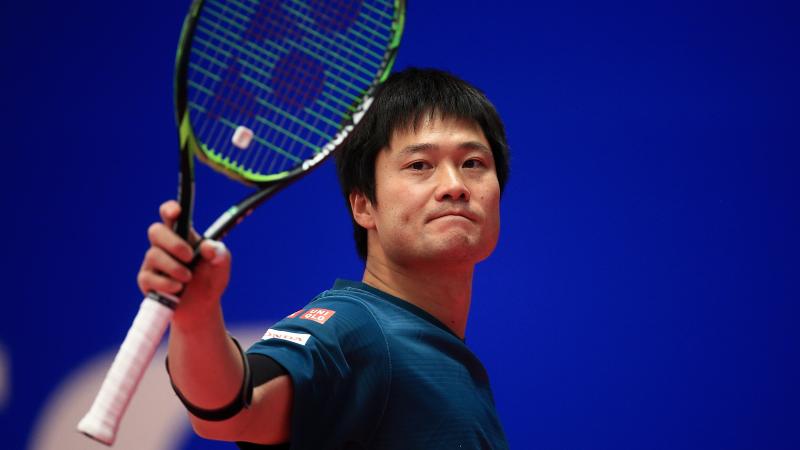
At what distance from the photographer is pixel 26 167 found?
2000 mm

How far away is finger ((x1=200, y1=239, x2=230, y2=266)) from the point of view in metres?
0.74

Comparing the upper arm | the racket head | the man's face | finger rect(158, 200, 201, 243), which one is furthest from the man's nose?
finger rect(158, 200, 201, 243)

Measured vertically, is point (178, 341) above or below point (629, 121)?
below

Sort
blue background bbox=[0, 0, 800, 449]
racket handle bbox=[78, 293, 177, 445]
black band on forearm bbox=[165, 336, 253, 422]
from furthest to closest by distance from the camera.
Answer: blue background bbox=[0, 0, 800, 449] → black band on forearm bbox=[165, 336, 253, 422] → racket handle bbox=[78, 293, 177, 445]

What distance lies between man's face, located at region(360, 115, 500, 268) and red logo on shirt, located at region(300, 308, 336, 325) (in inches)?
8.9

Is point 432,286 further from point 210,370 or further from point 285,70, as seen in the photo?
point 210,370

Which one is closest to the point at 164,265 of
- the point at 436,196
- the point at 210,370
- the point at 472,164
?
the point at 210,370

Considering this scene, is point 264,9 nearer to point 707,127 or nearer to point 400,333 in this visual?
point 400,333

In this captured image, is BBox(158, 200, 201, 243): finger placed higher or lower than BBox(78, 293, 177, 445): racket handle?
higher

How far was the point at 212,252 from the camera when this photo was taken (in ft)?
2.45

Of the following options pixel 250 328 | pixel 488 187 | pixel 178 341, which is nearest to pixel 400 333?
pixel 488 187

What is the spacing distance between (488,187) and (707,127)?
1035 mm

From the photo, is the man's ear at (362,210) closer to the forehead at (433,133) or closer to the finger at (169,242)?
the forehead at (433,133)

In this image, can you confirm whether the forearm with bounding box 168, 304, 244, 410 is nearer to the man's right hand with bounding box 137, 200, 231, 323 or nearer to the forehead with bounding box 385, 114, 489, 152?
the man's right hand with bounding box 137, 200, 231, 323
